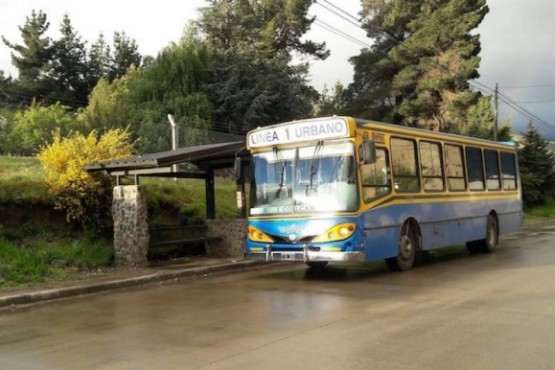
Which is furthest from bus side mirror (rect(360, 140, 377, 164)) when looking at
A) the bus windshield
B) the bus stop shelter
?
the bus stop shelter

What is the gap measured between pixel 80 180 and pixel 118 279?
9.78ft

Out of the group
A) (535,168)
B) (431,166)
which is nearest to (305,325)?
(431,166)

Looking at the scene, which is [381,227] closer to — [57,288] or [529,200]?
[57,288]

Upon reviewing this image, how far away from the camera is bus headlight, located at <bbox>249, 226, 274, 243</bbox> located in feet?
40.0

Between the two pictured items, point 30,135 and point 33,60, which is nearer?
point 30,135

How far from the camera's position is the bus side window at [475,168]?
51.2ft

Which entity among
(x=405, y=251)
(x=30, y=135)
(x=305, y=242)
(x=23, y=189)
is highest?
(x=30, y=135)

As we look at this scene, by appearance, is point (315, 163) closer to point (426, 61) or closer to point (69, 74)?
point (426, 61)

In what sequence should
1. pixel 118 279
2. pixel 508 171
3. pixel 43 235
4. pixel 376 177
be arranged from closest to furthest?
pixel 118 279, pixel 376 177, pixel 43 235, pixel 508 171

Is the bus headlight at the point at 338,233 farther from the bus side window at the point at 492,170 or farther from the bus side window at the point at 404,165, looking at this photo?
the bus side window at the point at 492,170

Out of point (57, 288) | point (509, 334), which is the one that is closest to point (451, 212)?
point (509, 334)

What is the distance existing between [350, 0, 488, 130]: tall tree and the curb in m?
35.2

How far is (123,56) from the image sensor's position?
226 feet

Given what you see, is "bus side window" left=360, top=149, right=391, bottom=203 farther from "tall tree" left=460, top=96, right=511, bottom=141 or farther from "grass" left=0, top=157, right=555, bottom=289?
"tall tree" left=460, top=96, right=511, bottom=141
